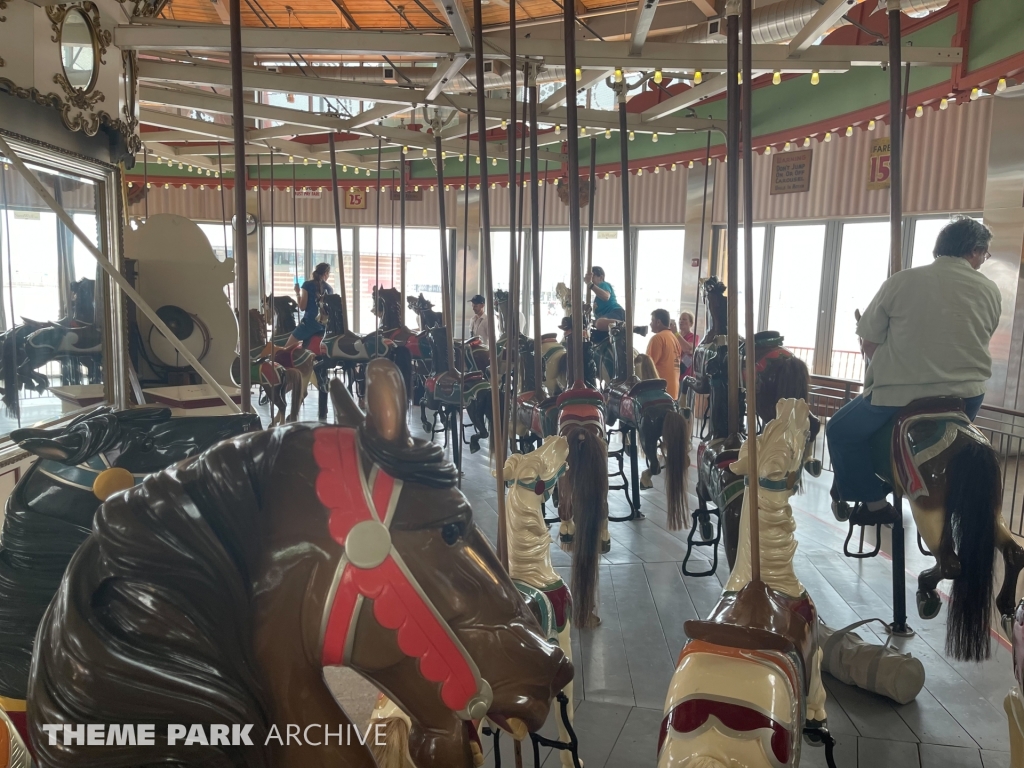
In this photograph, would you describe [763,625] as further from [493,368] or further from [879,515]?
[879,515]

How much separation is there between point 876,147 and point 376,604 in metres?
7.29

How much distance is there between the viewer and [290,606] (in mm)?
755

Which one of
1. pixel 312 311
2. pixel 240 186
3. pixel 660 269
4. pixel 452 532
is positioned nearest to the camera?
pixel 452 532

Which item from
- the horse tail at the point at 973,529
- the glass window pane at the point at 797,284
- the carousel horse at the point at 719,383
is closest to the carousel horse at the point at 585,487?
the carousel horse at the point at 719,383

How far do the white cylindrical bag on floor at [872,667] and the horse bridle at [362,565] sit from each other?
2091mm

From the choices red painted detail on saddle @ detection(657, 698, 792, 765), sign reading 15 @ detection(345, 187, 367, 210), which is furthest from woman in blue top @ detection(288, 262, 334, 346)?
red painted detail on saddle @ detection(657, 698, 792, 765)

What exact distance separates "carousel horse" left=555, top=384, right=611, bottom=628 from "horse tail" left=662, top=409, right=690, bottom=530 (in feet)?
2.54

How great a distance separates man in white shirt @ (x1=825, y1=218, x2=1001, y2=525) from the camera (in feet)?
8.53

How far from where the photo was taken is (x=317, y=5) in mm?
4797

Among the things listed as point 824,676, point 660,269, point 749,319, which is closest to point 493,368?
point 749,319

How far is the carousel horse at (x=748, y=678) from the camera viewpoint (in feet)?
4.35

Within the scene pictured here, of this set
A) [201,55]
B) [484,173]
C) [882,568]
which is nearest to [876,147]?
[882,568]

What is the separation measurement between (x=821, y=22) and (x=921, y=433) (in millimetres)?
Result: 2287

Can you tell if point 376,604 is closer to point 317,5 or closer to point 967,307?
point 967,307
